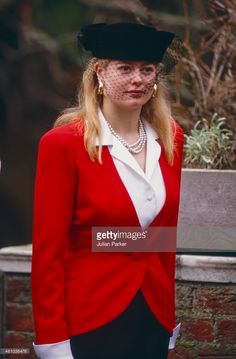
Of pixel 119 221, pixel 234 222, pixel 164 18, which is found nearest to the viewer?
pixel 119 221

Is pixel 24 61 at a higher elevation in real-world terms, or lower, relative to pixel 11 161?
higher

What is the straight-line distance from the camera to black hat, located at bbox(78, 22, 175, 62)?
4645 mm

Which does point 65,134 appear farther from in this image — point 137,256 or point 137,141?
point 137,256

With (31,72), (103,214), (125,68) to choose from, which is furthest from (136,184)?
(31,72)

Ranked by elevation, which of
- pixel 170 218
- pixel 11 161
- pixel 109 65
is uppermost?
pixel 109 65

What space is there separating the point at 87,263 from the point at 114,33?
0.72m

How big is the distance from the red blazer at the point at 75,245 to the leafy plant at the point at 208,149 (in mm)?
1467

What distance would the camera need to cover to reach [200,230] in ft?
19.5

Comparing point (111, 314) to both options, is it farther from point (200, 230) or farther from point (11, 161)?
point (11, 161)

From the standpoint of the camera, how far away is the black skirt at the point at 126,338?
183 inches

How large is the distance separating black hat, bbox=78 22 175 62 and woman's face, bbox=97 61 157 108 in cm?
2

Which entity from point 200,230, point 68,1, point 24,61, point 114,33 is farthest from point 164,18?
point 114,33

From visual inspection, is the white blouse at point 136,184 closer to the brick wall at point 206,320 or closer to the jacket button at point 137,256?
the jacket button at point 137,256

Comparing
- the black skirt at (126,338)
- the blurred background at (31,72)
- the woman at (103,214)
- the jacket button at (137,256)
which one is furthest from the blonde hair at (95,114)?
the blurred background at (31,72)
